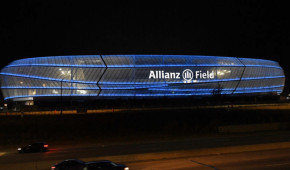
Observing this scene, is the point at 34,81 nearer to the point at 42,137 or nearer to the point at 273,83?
the point at 42,137

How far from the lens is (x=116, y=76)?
84.2m

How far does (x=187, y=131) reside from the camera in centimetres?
3753

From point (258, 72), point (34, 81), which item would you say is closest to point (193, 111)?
point (34, 81)

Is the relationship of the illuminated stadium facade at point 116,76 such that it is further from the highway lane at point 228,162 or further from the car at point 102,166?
the car at point 102,166

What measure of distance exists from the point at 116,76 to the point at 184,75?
744 inches

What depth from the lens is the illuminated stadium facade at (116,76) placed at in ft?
272

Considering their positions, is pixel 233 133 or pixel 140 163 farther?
pixel 233 133

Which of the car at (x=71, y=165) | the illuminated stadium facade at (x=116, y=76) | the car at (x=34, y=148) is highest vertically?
the illuminated stadium facade at (x=116, y=76)

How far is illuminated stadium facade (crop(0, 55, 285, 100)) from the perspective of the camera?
8294cm

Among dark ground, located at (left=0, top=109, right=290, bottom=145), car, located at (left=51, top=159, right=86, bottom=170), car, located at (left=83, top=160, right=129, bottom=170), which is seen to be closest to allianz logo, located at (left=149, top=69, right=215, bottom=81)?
dark ground, located at (left=0, top=109, right=290, bottom=145)

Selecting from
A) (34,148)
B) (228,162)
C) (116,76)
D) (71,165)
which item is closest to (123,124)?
(34,148)

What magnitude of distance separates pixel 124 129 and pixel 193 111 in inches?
563

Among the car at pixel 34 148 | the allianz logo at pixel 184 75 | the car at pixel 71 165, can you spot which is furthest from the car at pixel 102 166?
the allianz logo at pixel 184 75

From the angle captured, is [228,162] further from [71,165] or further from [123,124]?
[123,124]
